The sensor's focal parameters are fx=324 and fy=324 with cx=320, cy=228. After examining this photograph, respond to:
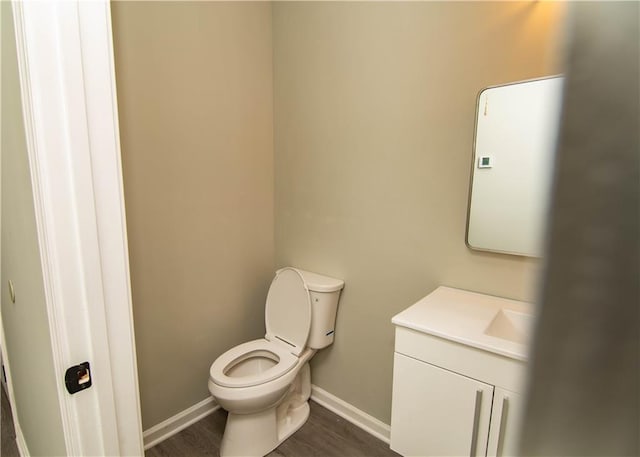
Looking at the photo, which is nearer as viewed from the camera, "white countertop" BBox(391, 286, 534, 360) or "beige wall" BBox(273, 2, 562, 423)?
"white countertop" BBox(391, 286, 534, 360)

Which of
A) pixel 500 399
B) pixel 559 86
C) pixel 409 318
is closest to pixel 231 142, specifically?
pixel 409 318

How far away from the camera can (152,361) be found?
1.65m

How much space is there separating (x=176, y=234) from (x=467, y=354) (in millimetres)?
1423

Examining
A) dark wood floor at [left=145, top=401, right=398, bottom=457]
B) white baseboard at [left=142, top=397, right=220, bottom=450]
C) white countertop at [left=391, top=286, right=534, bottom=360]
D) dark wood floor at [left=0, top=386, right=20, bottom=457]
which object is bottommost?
dark wood floor at [left=0, top=386, right=20, bottom=457]

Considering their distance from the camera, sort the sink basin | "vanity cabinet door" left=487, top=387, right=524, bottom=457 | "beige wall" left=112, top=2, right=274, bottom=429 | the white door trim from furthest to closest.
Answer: "beige wall" left=112, top=2, right=274, bottom=429 < the sink basin < "vanity cabinet door" left=487, top=387, right=524, bottom=457 < the white door trim

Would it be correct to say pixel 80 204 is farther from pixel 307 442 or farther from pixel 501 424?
pixel 307 442

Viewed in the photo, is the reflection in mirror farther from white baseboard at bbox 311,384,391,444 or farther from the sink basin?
white baseboard at bbox 311,384,391,444

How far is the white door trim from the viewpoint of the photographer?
0.60m

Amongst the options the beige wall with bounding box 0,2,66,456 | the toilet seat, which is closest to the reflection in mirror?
the toilet seat

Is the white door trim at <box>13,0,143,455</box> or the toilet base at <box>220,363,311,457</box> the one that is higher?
the white door trim at <box>13,0,143,455</box>

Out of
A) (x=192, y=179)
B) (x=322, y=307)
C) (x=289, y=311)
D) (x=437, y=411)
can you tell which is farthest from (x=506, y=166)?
(x=192, y=179)

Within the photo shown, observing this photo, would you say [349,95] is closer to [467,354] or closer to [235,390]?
[467,354]

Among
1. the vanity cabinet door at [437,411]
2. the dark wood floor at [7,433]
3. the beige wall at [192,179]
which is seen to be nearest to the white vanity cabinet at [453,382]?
the vanity cabinet door at [437,411]

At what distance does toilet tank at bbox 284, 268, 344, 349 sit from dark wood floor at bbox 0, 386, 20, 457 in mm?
1610
